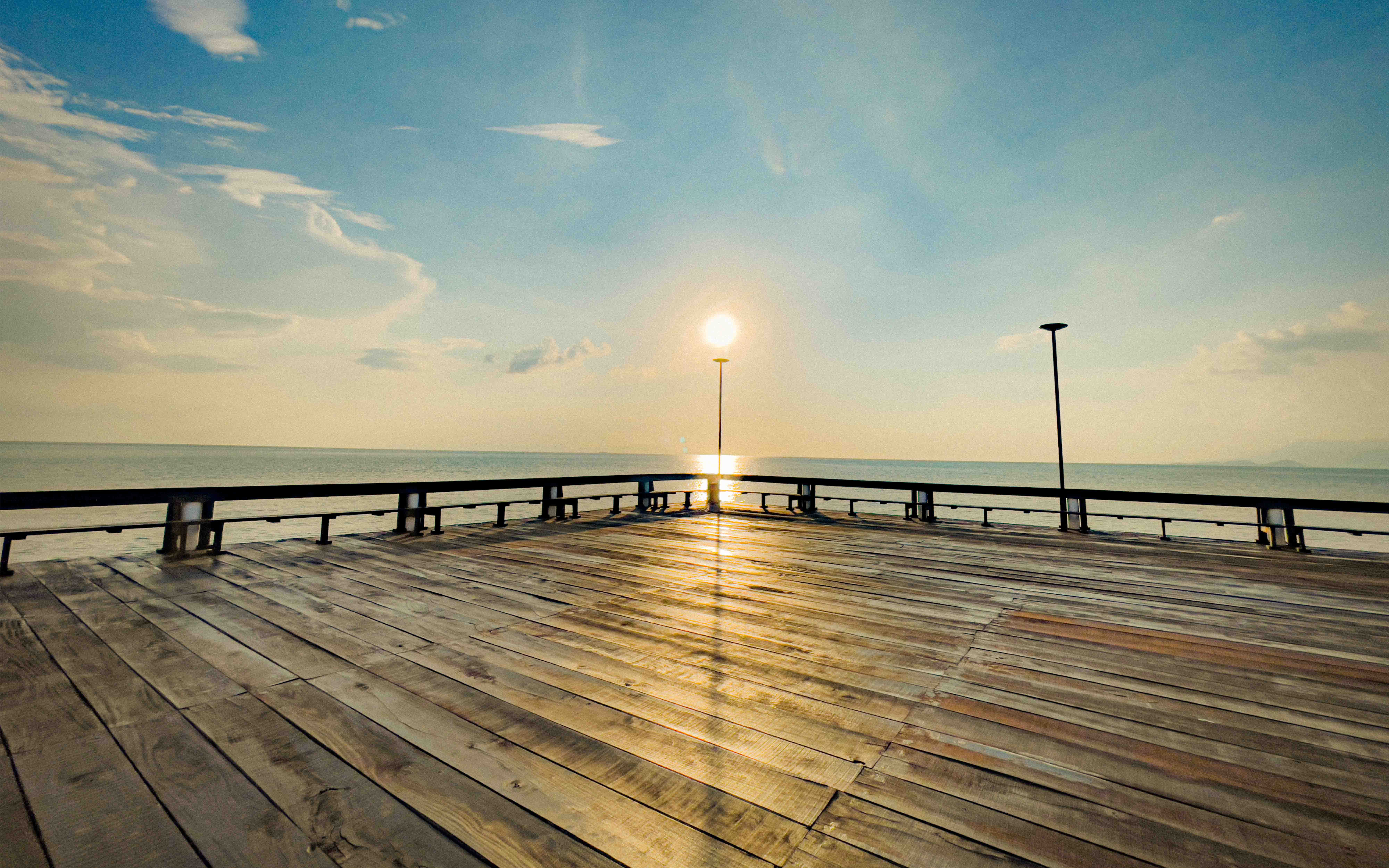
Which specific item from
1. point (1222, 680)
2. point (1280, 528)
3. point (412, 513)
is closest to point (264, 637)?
point (412, 513)

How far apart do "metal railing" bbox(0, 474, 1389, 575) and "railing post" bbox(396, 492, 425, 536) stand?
18 mm

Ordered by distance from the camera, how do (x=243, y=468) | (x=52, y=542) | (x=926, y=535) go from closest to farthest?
(x=926, y=535), (x=52, y=542), (x=243, y=468)

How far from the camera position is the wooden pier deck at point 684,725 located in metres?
1.86

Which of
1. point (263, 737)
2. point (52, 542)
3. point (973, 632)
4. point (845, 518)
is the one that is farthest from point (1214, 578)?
point (52, 542)

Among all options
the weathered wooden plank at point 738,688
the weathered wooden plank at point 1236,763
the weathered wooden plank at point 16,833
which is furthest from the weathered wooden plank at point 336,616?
the weathered wooden plank at point 1236,763

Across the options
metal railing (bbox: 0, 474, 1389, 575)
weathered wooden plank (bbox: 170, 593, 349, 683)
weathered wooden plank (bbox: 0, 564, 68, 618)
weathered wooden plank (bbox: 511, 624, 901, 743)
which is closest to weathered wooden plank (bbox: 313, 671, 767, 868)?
weathered wooden plank (bbox: 170, 593, 349, 683)

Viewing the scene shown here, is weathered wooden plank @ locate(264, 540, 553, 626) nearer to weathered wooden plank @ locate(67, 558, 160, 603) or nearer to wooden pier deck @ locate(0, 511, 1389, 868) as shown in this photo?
wooden pier deck @ locate(0, 511, 1389, 868)

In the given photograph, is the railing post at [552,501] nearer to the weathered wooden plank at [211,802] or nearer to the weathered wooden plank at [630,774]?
the weathered wooden plank at [630,774]

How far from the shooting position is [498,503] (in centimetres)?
862

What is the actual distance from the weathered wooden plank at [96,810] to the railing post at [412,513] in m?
6.46

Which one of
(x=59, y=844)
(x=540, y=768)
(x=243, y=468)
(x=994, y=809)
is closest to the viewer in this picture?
(x=59, y=844)

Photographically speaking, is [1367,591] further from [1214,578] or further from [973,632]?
[973,632]

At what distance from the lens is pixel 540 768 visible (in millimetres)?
2275

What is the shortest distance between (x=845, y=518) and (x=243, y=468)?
3697 inches
